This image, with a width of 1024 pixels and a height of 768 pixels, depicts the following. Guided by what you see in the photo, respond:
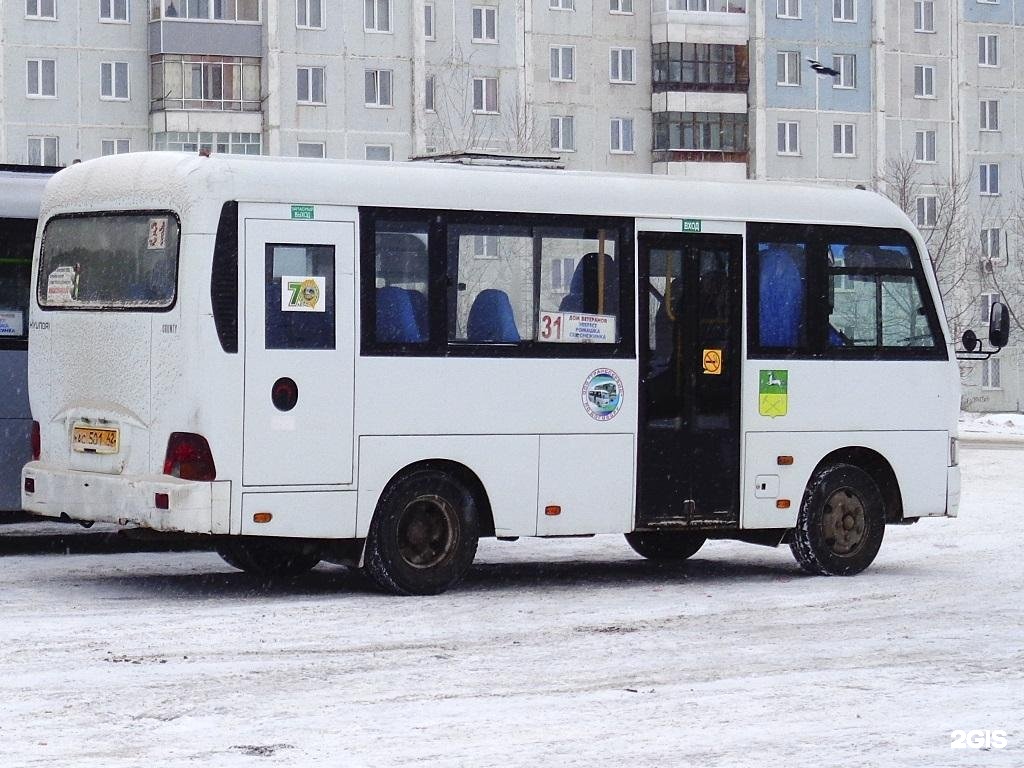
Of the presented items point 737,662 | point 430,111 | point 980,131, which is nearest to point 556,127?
point 430,111

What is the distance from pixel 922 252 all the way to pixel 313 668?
23.6 feet

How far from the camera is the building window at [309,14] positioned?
68.9m

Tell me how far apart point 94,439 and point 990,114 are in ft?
235

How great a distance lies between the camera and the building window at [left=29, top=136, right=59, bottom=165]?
6700 cm

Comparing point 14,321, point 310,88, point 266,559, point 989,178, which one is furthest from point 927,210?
point 266,559

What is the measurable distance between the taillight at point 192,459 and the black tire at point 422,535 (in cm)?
122

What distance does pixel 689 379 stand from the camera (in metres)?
15.1

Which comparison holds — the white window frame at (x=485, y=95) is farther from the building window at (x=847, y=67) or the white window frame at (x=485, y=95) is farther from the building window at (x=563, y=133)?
the building window at (x=847, y=67)

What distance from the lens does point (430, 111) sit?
70938mm

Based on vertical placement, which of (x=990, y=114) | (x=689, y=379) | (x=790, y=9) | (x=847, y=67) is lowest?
(x=689, y=379)

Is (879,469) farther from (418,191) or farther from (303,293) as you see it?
(303,293)

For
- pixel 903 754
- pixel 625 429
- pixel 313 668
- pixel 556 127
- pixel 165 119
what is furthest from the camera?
pixel 556 127

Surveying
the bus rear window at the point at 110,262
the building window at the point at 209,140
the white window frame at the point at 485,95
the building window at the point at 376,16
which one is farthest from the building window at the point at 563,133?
the bus rear window at the point at 110,262

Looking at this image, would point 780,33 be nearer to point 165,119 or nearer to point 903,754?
point 165,119
